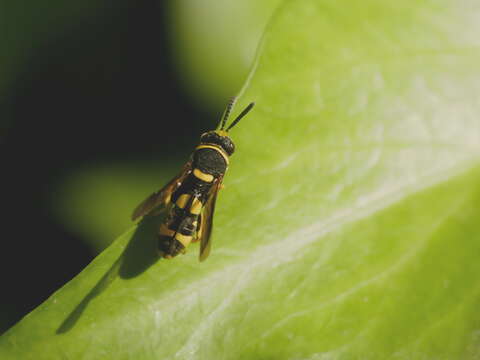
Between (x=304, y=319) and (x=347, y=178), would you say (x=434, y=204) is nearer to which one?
(x=347, y=178)

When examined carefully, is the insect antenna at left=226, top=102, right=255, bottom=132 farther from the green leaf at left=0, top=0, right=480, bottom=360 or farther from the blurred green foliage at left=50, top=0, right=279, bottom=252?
the blurred green foliage at left=50, top=0, right=279, bottom=252

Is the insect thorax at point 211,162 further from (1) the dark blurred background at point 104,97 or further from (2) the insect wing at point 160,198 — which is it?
(1) the dark blurred background at point 104,97

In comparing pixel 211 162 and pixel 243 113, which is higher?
pixel 243 113

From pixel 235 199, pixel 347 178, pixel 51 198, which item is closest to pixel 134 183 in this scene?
pixel 51 198

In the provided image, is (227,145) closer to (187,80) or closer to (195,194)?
(195,194)

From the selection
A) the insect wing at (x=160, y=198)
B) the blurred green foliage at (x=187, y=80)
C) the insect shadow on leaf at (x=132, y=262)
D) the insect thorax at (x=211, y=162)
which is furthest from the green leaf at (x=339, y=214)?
the blurred green foliage at (x=187, y=80)

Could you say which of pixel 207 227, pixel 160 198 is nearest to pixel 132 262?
pixel 207 227
